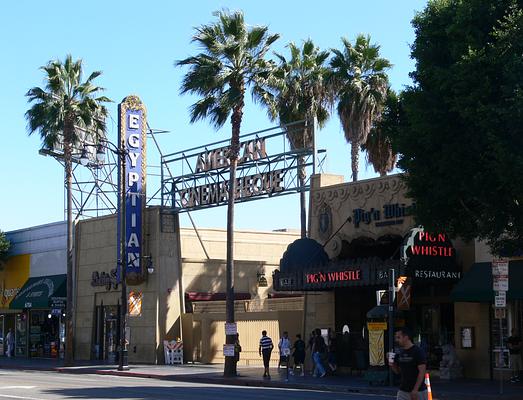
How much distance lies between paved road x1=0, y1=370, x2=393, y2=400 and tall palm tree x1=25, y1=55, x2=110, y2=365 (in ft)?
43.6

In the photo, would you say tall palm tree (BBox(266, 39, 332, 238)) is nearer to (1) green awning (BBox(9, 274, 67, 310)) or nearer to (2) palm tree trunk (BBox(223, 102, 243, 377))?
(2) palm tree trunk (BBox(223, 102, 243, 377))

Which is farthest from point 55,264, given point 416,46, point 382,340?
point 416,46

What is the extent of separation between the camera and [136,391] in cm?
2561

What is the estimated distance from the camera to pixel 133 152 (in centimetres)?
4219

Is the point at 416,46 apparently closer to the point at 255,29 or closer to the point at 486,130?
the point at 486,130

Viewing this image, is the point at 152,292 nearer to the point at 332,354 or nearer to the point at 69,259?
the point at 69,259

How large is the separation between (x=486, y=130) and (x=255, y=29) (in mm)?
15976

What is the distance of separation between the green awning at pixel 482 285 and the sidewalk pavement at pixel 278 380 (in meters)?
2.56

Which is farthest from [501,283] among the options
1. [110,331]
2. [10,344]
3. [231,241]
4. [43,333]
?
[10,344]

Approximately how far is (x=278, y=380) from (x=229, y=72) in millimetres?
11487

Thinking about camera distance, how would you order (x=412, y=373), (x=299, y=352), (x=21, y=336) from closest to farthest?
(x=412, y=373) → (x=299, y=352) → (x=21, y=336)

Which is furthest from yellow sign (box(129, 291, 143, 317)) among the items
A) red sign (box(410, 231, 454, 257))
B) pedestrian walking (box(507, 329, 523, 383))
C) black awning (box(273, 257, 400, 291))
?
pedestrian walking (box(507, 329, 523, 383))

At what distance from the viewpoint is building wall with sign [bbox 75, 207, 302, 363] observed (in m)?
42.2

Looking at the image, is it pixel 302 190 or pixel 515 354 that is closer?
pixel 515 354
